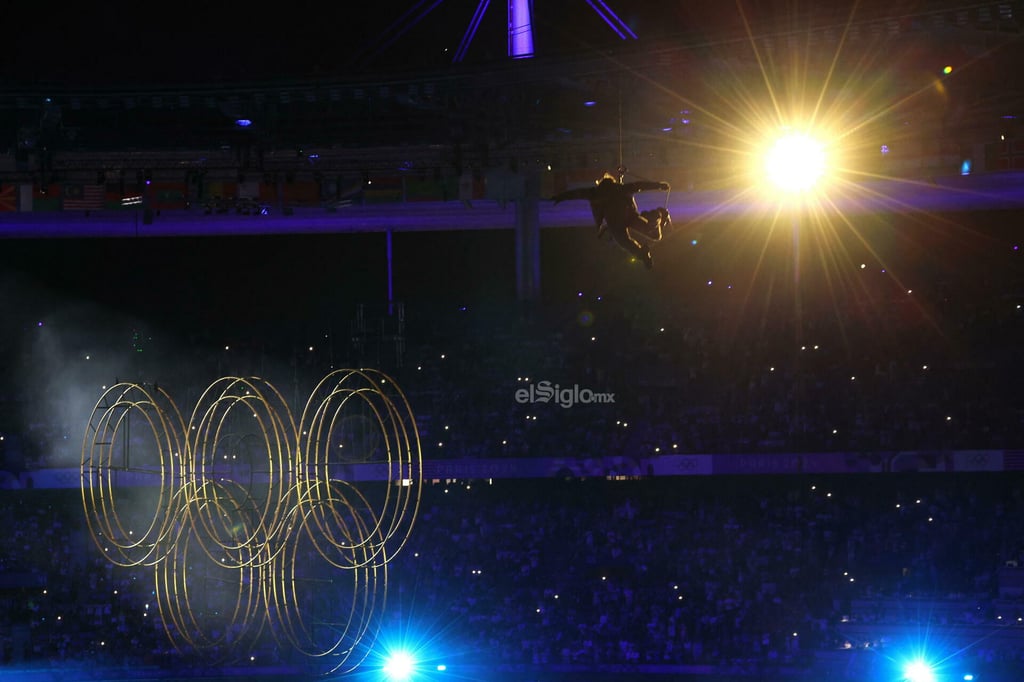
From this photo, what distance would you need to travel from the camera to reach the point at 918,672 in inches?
828

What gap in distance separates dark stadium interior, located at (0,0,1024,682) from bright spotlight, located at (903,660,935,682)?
0.16m

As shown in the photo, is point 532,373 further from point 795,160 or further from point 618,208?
point 618,208

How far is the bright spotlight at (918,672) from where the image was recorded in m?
20.9

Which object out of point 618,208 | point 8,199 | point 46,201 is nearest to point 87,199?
point 46,201

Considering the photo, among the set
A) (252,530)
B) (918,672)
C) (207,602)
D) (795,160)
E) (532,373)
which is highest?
(795,160)

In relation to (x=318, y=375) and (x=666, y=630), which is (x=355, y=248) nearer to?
(x=318, y=375)

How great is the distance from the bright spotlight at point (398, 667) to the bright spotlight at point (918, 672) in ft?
28.4

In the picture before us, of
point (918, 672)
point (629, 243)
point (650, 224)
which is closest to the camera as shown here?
point (650, 224)

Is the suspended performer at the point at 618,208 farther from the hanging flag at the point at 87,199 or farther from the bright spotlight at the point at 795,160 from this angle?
the hanging flag at the point at 87,199

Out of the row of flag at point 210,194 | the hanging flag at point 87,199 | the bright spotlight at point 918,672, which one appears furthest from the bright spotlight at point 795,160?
the hanging flag at point 87,199

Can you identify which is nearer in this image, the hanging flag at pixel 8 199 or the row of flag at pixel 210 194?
the row of flag at pixel 210 194

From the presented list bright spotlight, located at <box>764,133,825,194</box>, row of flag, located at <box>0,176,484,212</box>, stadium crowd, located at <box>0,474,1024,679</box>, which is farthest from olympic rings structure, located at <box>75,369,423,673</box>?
bright spotlight, located at <box>764,133,825,194</box>

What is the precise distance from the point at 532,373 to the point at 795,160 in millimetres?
6865

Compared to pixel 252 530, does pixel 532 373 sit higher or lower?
higher
